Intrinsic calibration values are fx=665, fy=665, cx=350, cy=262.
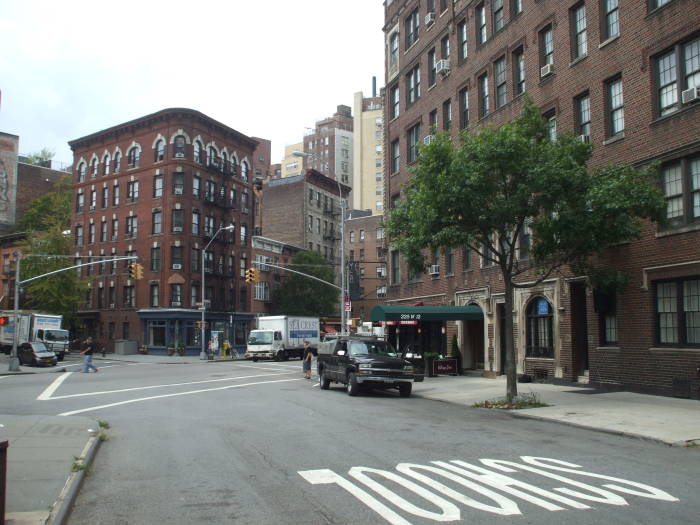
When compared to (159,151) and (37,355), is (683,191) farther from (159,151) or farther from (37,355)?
(159,151)

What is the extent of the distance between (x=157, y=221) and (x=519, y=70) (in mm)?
42619

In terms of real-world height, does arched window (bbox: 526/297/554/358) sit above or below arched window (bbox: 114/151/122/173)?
below

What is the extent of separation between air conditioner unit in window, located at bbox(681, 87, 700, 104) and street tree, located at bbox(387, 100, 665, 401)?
221cm

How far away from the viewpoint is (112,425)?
1435 centimetres

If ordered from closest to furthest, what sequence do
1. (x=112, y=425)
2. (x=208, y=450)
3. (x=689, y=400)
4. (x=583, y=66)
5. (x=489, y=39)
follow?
(x=208, y=450) → (x=112, y=425) → (x=689, y=400) → (x=583, y=66) → (x=489, y=39)

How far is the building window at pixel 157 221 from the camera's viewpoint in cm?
6119

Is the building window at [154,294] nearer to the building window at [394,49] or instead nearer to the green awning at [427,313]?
the building window at [394,49]

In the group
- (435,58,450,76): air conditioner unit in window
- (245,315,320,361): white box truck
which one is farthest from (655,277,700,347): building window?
(245,315,320,361): white box truck

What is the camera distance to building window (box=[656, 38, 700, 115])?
18.3 meters

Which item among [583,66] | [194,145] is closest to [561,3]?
[583,66]

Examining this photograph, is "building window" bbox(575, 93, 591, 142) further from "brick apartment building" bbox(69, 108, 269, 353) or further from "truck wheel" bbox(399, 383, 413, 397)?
"brick apartment building" bbox(69, 108, 269, 353)

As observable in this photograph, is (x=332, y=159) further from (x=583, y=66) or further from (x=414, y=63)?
(x=583, y=66)

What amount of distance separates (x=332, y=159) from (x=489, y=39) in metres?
101

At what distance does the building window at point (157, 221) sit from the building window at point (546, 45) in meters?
43.6
